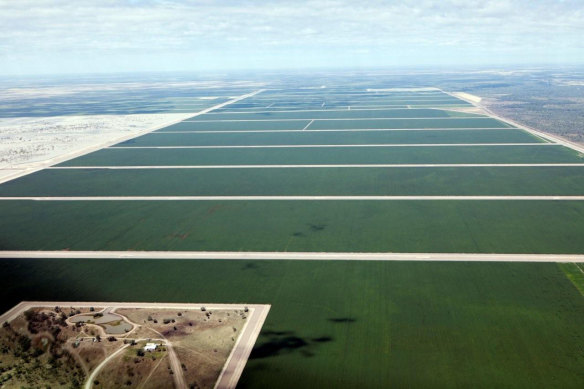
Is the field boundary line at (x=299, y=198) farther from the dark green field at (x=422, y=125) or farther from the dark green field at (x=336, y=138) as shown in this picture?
the dark green field at (x=422, y=125)

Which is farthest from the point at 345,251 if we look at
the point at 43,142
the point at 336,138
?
the point at 43,142

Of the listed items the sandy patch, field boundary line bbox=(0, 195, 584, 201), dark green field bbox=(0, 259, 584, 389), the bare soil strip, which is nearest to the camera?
dark green field bbox=(0, 259, 584, 389)

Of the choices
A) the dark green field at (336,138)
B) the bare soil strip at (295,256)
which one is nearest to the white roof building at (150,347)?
the bare soil strip at (295,256)

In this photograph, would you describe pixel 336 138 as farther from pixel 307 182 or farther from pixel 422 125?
pixel 307 182

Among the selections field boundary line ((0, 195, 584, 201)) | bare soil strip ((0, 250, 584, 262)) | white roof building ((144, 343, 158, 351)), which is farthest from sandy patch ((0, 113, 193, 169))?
white roof building ((144, 343, 158, 351))

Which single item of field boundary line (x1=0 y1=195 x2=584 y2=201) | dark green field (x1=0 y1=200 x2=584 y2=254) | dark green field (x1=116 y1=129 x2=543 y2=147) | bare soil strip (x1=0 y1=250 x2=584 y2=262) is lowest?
bare soil strip (x1=0 y1=250 x2=584 y2=262)

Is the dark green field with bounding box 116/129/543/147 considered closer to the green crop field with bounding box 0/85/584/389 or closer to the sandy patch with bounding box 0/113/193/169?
the sandy patch with bounding box 0/113/193/169

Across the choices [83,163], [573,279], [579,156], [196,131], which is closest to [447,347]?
[573,279]
